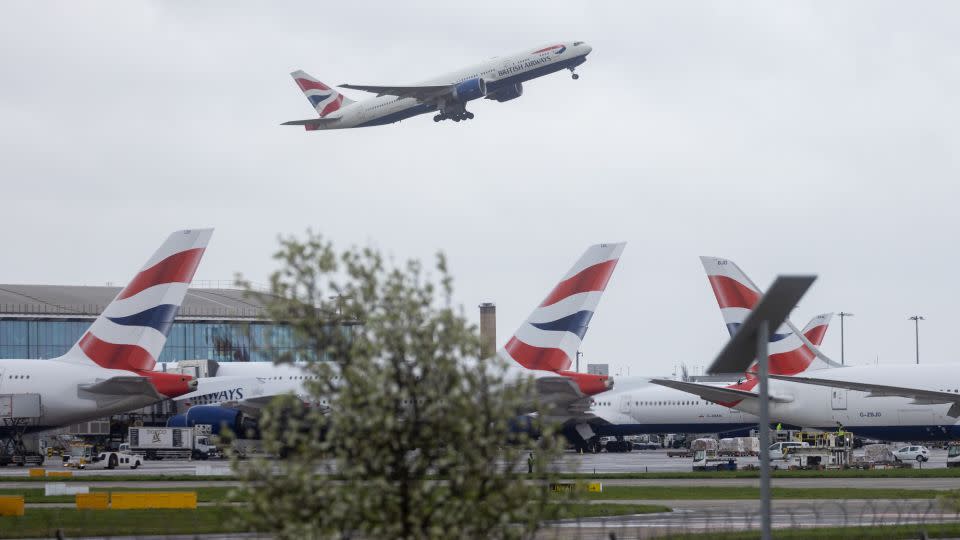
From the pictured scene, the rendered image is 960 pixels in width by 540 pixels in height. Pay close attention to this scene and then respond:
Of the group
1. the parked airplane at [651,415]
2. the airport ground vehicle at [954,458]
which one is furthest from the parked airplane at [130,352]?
the parked airplane at [651,415]

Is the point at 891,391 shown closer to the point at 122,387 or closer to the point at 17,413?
the point at 122,387

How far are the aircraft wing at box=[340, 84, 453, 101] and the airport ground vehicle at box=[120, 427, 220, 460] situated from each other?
83.1 feet

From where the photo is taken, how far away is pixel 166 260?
52.8 meters

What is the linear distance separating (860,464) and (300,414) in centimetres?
5804

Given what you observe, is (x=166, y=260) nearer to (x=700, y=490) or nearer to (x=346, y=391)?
(x=700, y=490)

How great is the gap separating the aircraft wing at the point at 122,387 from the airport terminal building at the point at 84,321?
81022 mm

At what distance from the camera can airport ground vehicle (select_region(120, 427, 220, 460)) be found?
86438 millimetres

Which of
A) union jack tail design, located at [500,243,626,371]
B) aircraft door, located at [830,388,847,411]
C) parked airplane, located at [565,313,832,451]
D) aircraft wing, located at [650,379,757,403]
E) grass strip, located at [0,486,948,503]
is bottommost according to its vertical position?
grass strip, located at [0,486,948,503]

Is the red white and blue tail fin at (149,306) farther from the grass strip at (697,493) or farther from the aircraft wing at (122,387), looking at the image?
the grass strip at (697,493)

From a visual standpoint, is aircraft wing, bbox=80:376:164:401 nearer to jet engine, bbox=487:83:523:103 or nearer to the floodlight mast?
the floodlight mast

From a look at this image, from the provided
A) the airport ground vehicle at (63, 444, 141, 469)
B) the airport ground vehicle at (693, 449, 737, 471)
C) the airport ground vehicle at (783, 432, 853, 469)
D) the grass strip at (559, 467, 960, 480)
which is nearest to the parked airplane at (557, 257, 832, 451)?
the airport ground vehicle at (693, 449, 737, 471)

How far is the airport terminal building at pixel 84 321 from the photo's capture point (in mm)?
137625

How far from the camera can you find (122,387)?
52.4m

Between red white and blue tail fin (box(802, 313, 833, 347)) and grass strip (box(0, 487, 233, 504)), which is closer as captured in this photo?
grass strip (box(0, 487, 233, 504))
